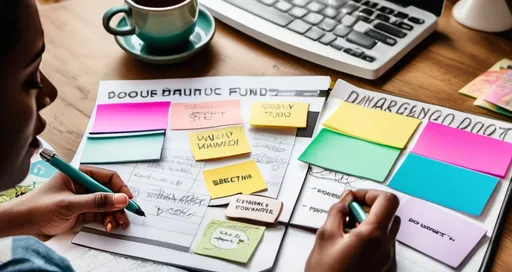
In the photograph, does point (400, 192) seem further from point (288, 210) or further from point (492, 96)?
point (492, 96)

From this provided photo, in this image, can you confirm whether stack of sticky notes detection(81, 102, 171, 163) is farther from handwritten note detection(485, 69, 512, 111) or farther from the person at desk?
handwritten note detection(485, 69, 512, 111)

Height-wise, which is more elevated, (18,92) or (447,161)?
(18,92)

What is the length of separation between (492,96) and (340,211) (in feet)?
1.05

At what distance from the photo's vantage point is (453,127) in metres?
0.77

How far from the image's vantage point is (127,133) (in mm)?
789

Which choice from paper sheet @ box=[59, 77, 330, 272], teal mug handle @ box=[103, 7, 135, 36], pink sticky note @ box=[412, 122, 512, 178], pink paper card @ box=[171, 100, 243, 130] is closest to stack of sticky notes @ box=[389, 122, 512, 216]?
pink sticky note @ box=[412, 122, 512, 178]

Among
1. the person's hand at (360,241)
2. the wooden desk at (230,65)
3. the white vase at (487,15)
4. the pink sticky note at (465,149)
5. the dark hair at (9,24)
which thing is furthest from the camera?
the white vase at (487,15)

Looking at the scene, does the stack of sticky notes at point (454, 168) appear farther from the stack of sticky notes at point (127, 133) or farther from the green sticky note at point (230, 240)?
the stack of sticky notes at point (127, 133)

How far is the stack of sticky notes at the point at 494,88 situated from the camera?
2.63 feet

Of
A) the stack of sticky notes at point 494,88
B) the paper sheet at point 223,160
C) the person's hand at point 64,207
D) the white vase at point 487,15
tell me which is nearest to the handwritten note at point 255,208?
the paper sheet at point 223,160

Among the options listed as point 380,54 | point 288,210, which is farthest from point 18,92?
point 380,54

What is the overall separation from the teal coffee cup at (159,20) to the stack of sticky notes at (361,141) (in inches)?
10.5

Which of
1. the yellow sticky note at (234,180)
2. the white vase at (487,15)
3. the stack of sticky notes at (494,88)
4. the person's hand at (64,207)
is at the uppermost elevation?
the white vase at (487,15)

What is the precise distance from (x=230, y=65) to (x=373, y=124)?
0.26 m
